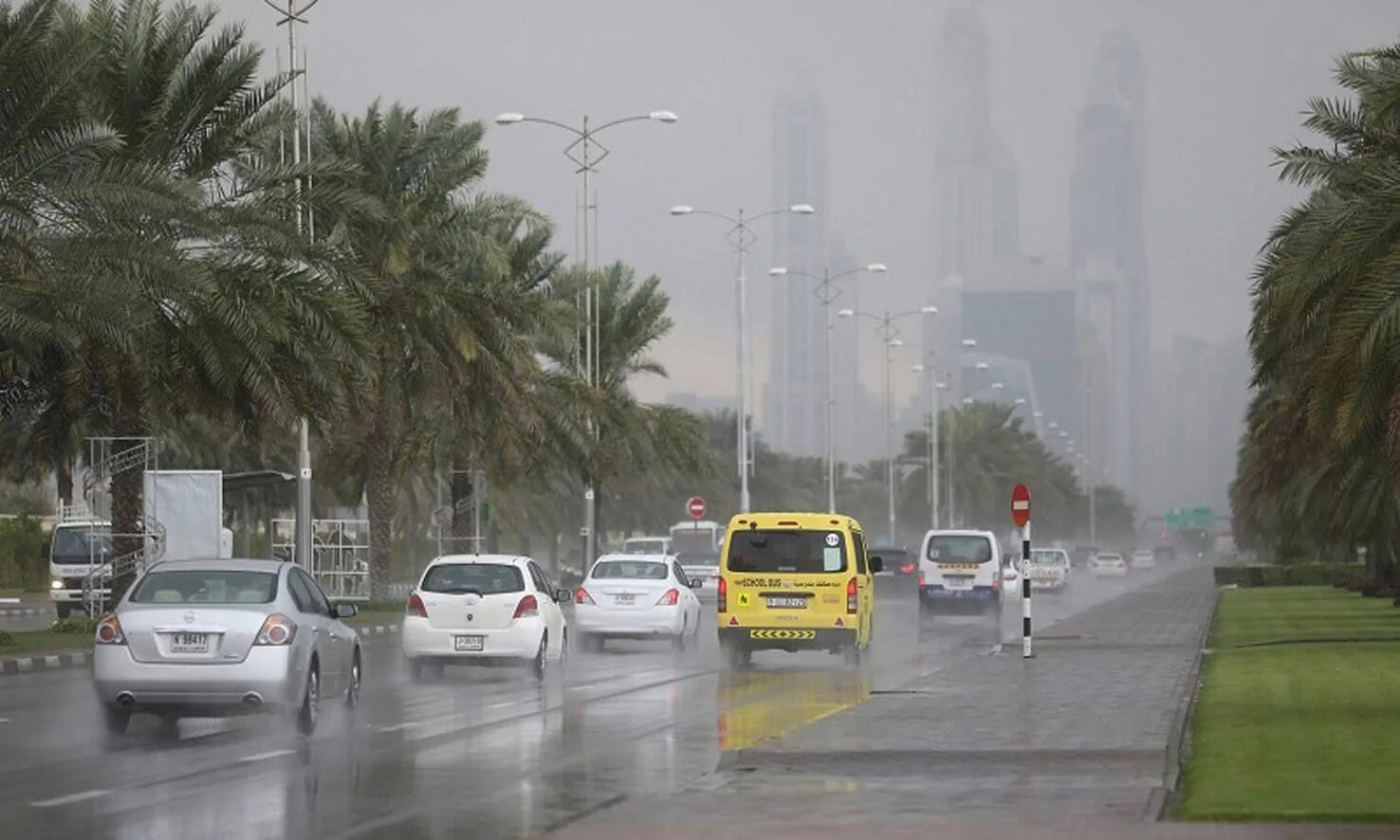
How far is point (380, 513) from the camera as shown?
188ft

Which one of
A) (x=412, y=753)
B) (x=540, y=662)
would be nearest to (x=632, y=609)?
(x=540, y=662)

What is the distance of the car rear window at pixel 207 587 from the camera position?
2256cm

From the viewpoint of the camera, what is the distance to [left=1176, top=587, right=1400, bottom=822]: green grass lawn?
15.3m

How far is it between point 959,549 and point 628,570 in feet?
48.4

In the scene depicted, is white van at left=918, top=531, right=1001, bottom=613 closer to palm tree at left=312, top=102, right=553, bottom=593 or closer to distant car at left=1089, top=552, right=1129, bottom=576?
palm tree at left=312, top=102, right=553, bottom=593

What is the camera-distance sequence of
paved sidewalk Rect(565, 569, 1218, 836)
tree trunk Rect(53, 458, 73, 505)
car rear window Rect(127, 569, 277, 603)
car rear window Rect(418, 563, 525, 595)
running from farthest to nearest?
tree trunk Rect(53, 458, 73, 505), car rear window Rect(418, 563, 525, 595), car rear window Rect(127, 569, 277, 603), paved sidewalk Rect(565, 569, 1218, 836)

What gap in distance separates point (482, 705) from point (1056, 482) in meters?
167

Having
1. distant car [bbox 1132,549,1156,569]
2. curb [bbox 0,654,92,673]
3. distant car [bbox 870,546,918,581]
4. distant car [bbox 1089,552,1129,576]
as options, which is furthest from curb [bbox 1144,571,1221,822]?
distant car [bbox 1132,549,1156,569]

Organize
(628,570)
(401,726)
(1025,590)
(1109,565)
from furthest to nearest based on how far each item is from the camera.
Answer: (1109,565) < (628,570) < (1025,590) < (401,726)

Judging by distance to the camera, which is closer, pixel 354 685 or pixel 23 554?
pixel 354 685

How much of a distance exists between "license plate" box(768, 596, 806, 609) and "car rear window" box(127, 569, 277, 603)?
13.6 m

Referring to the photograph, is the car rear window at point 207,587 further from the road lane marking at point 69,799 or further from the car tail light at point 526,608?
the car tail light at point 526,608

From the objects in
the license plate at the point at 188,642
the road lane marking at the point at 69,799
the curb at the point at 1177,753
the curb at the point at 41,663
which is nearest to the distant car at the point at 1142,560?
the curb at the point at 41,663

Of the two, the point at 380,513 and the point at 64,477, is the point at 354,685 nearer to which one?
the point at 380,513
